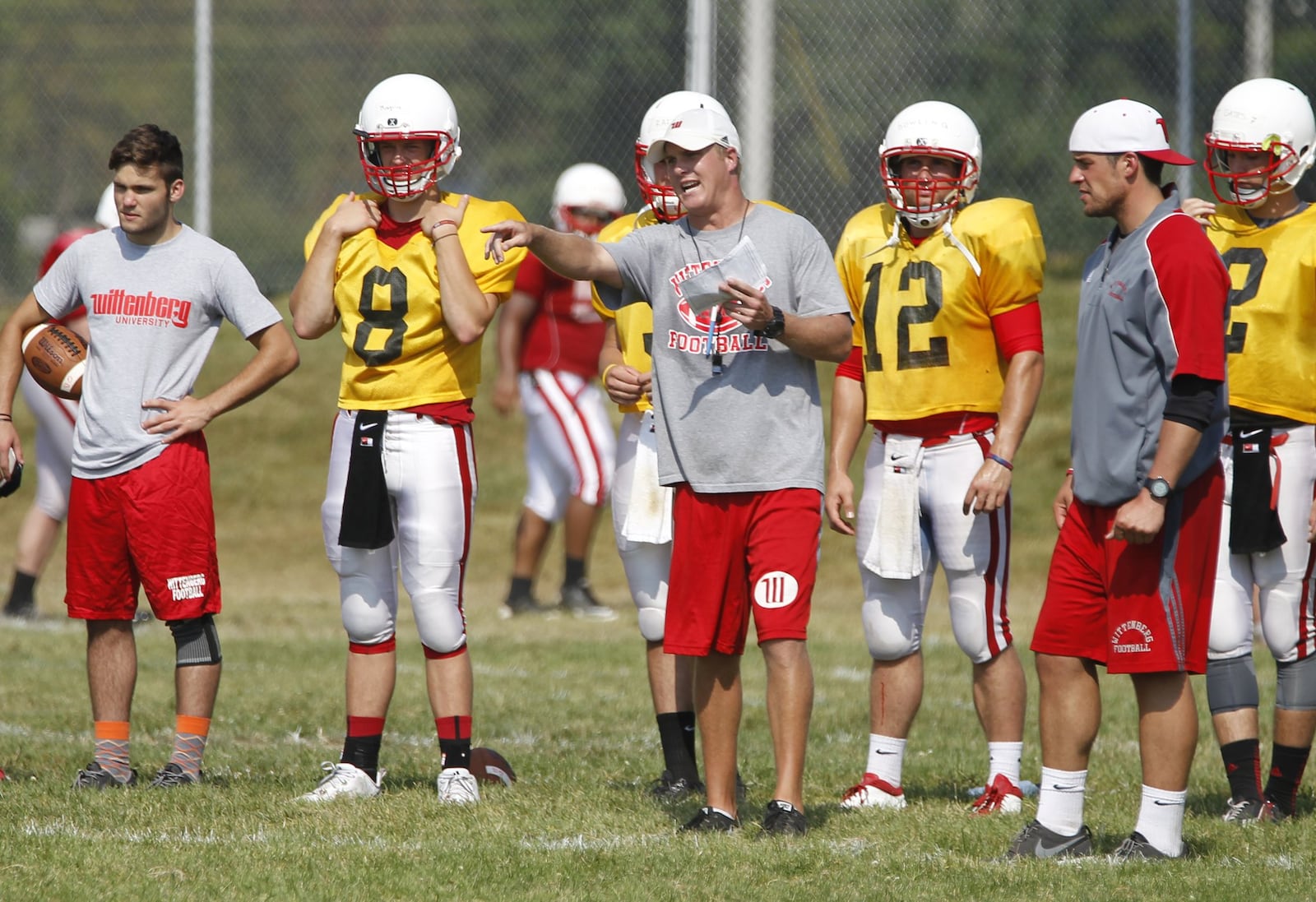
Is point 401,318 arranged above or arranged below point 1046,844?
above

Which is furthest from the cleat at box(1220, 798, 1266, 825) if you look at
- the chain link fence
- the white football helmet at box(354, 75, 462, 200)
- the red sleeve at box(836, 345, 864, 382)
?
the chain link fence

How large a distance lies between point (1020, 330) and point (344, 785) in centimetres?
250

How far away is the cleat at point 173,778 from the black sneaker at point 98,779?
8 cm

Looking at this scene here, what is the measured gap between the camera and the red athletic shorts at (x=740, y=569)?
4820 mm

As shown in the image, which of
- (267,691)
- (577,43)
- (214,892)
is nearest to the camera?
(214,892)

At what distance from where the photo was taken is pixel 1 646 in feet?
28.1

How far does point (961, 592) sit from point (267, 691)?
3395 millimetres

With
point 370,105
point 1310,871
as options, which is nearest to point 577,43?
point 370,105

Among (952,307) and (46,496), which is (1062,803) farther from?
(46,496)

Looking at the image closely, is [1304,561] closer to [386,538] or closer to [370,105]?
[386,538]

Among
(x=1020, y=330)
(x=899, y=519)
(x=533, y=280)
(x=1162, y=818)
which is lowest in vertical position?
(x=1162, y=818)

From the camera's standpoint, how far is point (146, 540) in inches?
217

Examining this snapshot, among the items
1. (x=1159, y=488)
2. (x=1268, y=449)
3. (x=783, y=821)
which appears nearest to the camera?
(x=1159, y=488)

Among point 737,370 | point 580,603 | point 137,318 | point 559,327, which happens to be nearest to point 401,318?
point 137,318
